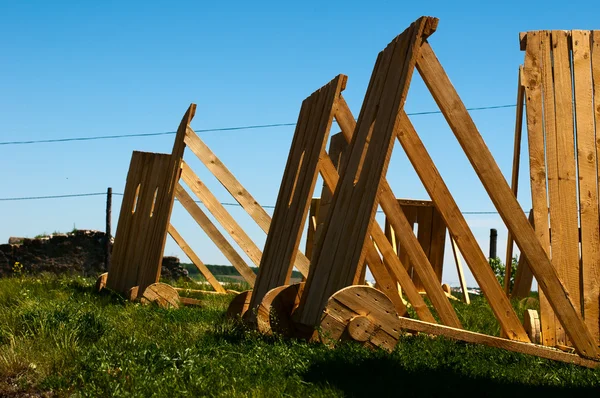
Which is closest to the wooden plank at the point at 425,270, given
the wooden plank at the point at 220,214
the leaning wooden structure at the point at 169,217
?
the leaning wooden structure at the point at 169,217

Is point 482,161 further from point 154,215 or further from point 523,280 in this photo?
point 154,215

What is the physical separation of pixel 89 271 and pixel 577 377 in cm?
1186

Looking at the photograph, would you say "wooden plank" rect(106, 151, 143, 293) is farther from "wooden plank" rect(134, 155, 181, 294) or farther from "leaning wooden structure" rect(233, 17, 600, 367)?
"leaning wooden structure" rect(233, 17, 600, 367)

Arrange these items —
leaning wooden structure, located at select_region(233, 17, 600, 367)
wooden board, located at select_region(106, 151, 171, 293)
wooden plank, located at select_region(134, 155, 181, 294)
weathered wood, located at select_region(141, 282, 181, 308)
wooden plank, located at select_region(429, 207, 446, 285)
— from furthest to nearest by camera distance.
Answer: wooden plank, located at select_region(429, 207, 446, 285) < wooden board, located at select_region(106, 151, 171, 293) < wooden plank, located at select_region(134, 155, 181, 294) < weathered wood, located at select_region(141, 282, 181, 308) < leaning wooden structure, located at select_region(233, 17, 600, 367)

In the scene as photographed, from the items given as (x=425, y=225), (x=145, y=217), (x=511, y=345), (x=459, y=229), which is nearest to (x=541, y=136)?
(x=459, y=229)

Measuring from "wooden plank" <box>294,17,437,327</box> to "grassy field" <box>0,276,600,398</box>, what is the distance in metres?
0.50

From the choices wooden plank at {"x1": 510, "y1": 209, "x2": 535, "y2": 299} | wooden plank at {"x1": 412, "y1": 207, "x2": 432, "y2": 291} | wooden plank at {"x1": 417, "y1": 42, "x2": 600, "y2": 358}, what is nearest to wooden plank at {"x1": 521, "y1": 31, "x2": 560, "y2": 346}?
Answer: wooden plank at {"x1": 417, "y1": 42, "x2": 600, "y2": 358}

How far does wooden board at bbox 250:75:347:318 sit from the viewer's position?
22.1 feet

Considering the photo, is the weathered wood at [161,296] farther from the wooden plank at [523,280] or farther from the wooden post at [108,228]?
the wooden post at [108,228]

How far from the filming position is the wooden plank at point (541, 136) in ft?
21.3

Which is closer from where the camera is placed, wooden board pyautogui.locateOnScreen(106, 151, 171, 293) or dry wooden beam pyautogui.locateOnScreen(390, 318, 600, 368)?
dry wooden beam pyautogui.locateOnScreen(390, 318, 600, 368)

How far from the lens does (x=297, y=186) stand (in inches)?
282

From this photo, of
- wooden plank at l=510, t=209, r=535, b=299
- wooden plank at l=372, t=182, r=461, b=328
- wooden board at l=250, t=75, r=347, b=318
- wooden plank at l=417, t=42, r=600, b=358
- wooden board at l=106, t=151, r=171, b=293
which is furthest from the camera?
wooden board at l=106, t=151, r=171, b=293

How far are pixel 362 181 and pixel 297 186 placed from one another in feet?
4.67
